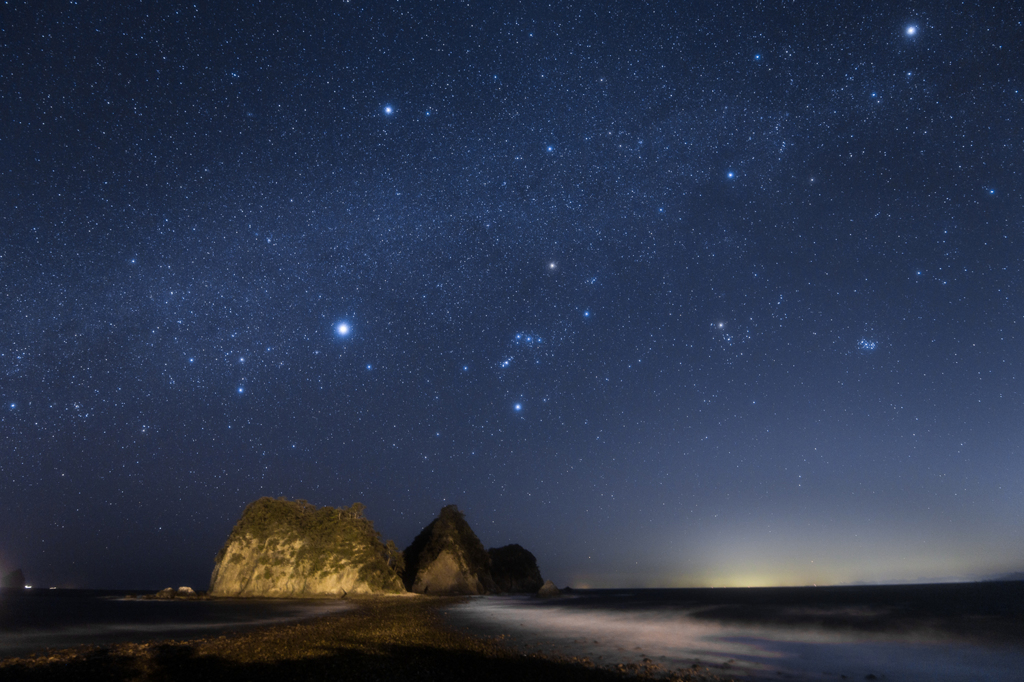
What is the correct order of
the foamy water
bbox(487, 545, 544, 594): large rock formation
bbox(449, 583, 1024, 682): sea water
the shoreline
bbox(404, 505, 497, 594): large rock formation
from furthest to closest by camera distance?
bbox(487, 545, 544, 594): large rock formation
bbox(404, 505, 497, 594): large rock formation
bbox(449, 583, 1024, 682): sea water
the foamy water
the shoreline

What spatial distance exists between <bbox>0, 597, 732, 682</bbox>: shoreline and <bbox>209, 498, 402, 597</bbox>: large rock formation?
4711cm

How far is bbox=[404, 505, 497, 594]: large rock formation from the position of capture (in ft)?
282

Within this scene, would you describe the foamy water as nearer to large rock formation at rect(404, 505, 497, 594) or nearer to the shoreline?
the shoreline

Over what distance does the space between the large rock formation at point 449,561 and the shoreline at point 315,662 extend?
70464 mm

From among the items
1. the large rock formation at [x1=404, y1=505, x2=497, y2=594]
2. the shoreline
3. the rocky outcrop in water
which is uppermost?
the shoreline

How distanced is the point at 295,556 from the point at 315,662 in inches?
2186

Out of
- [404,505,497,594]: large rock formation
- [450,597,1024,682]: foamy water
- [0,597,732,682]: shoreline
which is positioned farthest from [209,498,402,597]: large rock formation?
[0,597,732,682]: shoreline

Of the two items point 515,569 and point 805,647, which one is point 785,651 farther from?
point 515,569

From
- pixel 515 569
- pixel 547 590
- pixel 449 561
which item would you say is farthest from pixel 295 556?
pixel 515 569

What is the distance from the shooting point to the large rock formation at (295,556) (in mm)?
62438

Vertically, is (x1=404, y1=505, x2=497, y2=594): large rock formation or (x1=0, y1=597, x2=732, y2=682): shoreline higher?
(x1=0, y1=597, x2=732, y2=682): shoreline

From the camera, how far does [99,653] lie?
16.1 metres

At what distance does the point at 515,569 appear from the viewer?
5034 inches

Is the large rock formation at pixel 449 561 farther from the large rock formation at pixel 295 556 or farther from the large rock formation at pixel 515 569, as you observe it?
the large rock formation at pixel 515 569
